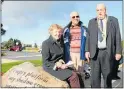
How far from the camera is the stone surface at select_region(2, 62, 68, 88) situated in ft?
27.2

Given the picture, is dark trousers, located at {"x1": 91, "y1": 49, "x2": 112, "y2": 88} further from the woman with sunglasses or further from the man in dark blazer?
the woman with sunglasses

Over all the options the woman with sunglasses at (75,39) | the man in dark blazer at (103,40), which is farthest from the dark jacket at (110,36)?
the woman with sunglasses at (75,39)

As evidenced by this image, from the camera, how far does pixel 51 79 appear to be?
8.31 metres

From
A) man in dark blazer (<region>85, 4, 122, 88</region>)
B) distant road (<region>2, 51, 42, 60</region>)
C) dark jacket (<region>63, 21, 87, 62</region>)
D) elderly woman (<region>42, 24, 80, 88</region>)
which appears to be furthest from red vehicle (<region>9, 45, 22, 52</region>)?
man in dark blazer (<region>85, 4, 122, 88</region>)

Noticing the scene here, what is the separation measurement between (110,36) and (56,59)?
3.23 ft

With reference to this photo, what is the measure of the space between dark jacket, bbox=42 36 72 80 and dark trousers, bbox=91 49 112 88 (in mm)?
412

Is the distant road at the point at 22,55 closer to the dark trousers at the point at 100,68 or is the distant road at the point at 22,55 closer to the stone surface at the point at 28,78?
the stone surface at the point at 28,78

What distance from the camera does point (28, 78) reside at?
27.5 feet

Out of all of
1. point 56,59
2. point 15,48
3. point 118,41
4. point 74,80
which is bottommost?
point 74,80

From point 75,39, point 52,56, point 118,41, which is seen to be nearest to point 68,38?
point 75,39

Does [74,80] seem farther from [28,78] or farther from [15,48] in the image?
[15,48]

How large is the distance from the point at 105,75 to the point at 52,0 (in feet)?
4.91

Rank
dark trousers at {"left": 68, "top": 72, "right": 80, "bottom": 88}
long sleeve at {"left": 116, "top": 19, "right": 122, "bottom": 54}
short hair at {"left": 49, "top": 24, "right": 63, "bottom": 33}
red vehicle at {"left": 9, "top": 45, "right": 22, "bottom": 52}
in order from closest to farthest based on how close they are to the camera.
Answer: long sleeve at {"left": 116, "top": 19, "right": 122, "bottom": 54}
short hair at {"left": 49, "top": 24, "right": 63, "bottom": 33}
dark trousers at {"left": 68, "top": 72, "right": 80, "bottom": 88}
red vehicle at {"left": 9, "top": 45, "right": 22, "bottom": 52}

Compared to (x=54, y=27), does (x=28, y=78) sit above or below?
below
